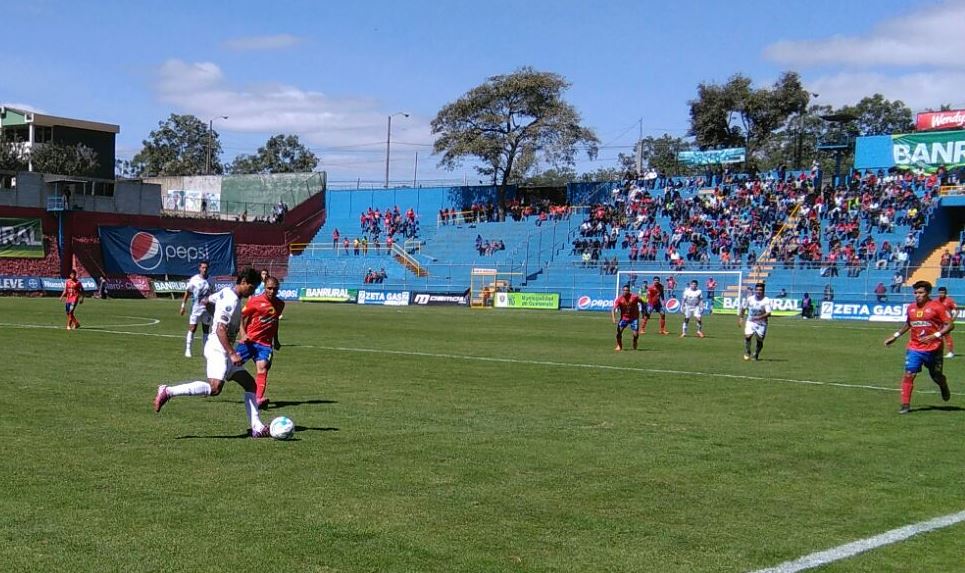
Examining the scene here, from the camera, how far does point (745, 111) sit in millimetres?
80062

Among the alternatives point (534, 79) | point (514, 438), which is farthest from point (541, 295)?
point (514, 438)

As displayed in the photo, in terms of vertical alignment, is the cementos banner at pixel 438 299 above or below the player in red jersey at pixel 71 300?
below

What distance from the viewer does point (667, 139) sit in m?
115

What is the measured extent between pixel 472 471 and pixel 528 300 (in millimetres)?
49817

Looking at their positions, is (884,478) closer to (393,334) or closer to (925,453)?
(925,453)

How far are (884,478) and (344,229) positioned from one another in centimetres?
7249

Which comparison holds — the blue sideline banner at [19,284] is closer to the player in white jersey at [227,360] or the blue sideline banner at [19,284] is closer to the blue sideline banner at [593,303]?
the blue sideline banner at [593,303]

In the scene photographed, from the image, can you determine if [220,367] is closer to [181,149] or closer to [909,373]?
[909,373]

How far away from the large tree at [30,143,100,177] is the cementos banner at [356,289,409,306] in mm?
35559

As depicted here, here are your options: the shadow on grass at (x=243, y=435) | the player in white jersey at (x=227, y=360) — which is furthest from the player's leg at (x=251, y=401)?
the shadow on grass at (x=243, y=435)

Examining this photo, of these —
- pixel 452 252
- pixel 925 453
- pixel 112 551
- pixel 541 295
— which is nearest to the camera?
pixel 112 551

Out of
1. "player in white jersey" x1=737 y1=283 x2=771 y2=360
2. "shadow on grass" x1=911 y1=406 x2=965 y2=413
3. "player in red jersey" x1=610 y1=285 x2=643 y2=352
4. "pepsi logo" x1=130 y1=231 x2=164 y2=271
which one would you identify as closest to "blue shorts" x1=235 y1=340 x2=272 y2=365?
"shadow on grass" x1=911 y1=406 x2=965 y2=413

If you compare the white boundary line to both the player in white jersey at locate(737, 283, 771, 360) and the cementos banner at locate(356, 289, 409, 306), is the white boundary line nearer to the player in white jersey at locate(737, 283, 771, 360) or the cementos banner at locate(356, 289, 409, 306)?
the player in white jersey at locate(737, 283, 771, 360)

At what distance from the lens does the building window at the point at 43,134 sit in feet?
298
